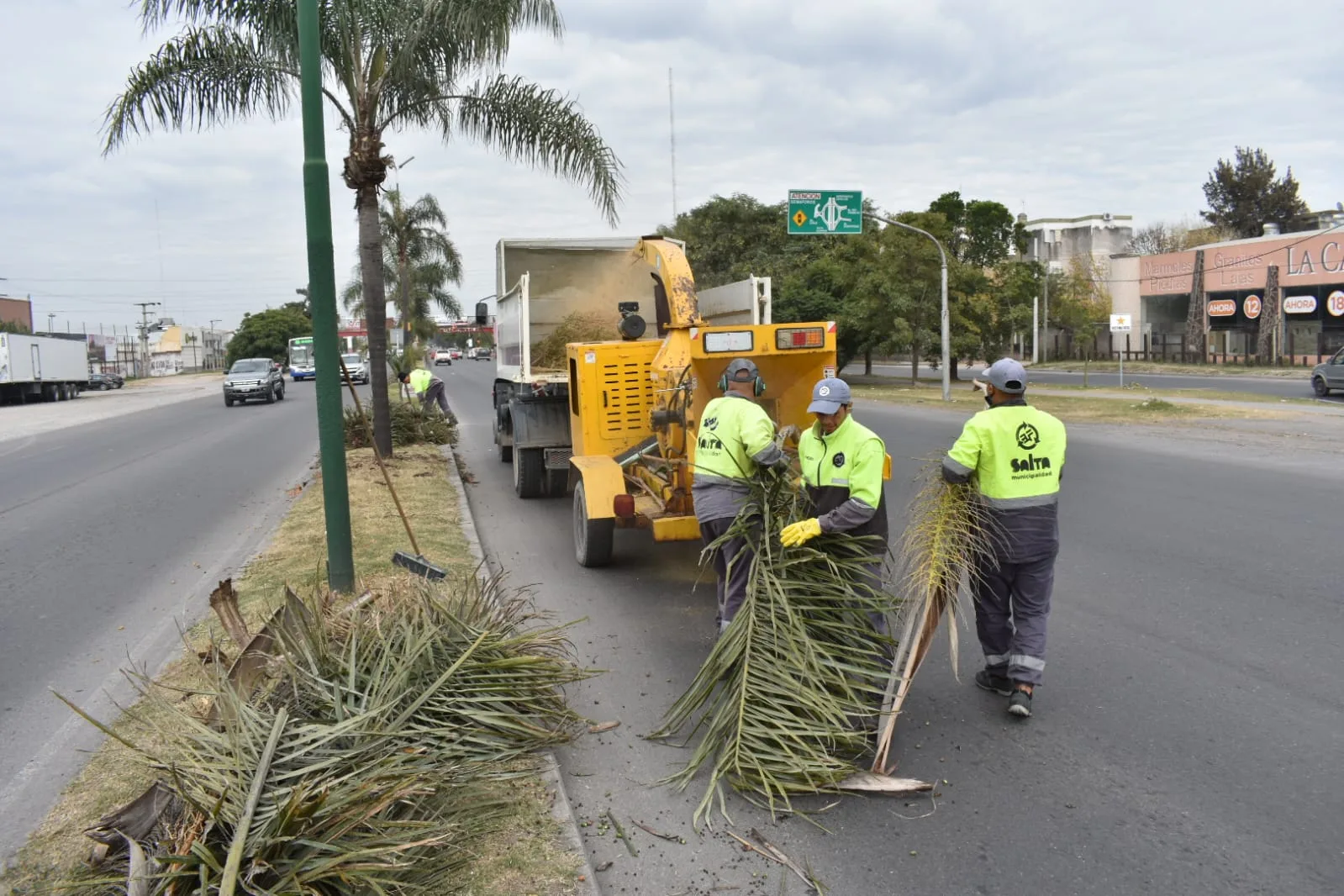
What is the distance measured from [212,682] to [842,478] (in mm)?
2998

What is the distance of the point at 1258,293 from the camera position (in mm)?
43750

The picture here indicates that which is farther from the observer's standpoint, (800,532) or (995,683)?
(995,683)

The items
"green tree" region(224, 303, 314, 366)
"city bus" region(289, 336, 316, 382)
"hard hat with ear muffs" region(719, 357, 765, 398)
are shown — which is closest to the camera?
"hard hat with ear muffs" region(719, 357, 765, 398)

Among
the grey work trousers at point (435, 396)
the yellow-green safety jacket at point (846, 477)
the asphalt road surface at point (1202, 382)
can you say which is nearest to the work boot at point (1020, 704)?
the yellow-green safety jacket at point (846, 477)

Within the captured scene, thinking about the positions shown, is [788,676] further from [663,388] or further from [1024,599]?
[663,388]

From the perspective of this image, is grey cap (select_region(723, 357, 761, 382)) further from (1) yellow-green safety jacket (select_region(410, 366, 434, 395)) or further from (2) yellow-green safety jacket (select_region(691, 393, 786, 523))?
(1) yellow-green safety jacket (select_region(410, 366, 434, 395))

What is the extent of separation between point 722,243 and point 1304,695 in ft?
134

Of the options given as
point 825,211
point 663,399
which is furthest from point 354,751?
point 825,211

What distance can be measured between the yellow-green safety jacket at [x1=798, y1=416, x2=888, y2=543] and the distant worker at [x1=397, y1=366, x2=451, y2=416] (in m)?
13.7

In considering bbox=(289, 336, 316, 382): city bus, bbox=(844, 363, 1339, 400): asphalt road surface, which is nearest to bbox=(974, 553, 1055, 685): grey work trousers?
bbox=(844, 363, 1339, 400): asphalt road surface

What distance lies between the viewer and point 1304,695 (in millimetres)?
5078

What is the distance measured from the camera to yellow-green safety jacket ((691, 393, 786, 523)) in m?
5.30

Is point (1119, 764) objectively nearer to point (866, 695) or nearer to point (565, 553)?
point (866, 695)

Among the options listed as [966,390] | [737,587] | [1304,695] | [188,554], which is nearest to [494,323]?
[188,554]
